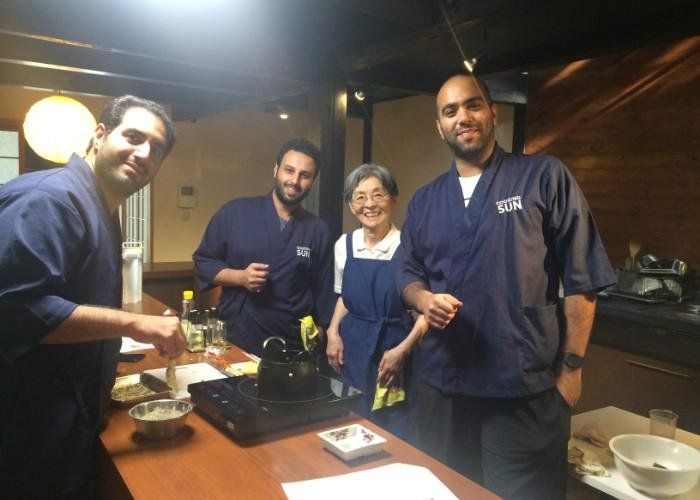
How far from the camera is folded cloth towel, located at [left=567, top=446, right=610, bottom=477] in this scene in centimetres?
161

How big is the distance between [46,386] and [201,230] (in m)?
5.63

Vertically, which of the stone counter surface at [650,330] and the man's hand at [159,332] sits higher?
the man's hand at [159,332]

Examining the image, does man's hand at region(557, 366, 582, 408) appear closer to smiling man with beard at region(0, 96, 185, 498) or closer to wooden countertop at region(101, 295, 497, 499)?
wooden countertop at region(101, 295, 497, 499)

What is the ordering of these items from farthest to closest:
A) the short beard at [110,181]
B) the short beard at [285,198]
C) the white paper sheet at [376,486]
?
1. the short beard at [285,198]
2. the short beard at [110,181]
3. the white paper sheet at [376,486]

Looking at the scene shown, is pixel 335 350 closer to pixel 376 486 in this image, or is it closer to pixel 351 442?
pixel 351 442

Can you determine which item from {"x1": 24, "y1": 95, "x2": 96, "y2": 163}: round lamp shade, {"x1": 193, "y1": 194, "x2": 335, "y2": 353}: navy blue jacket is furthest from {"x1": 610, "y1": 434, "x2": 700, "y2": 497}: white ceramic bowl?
{"x1": 24, "y1": 95, "x2": 96, "y2": 163}: round lamp shade

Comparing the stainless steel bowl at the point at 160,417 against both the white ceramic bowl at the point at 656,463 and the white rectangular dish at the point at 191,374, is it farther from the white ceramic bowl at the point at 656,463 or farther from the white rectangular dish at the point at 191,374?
the white ceramic bowl at the point at 656,463

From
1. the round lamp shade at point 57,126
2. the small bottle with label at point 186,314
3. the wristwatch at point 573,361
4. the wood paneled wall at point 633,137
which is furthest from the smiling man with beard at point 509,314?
the round lamp shade at point 57,126

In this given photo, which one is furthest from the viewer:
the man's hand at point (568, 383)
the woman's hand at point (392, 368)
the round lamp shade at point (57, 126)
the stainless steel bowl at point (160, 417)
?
the round lamp shade at point (57, 126)

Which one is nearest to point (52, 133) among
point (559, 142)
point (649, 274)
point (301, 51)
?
point (301, 51)

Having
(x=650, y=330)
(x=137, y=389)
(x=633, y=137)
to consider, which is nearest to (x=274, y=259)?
(x=137, y=389)

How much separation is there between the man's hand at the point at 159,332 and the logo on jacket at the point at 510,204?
0.99m

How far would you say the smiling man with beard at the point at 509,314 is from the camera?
5.34ft

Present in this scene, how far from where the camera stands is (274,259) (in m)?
2.43
